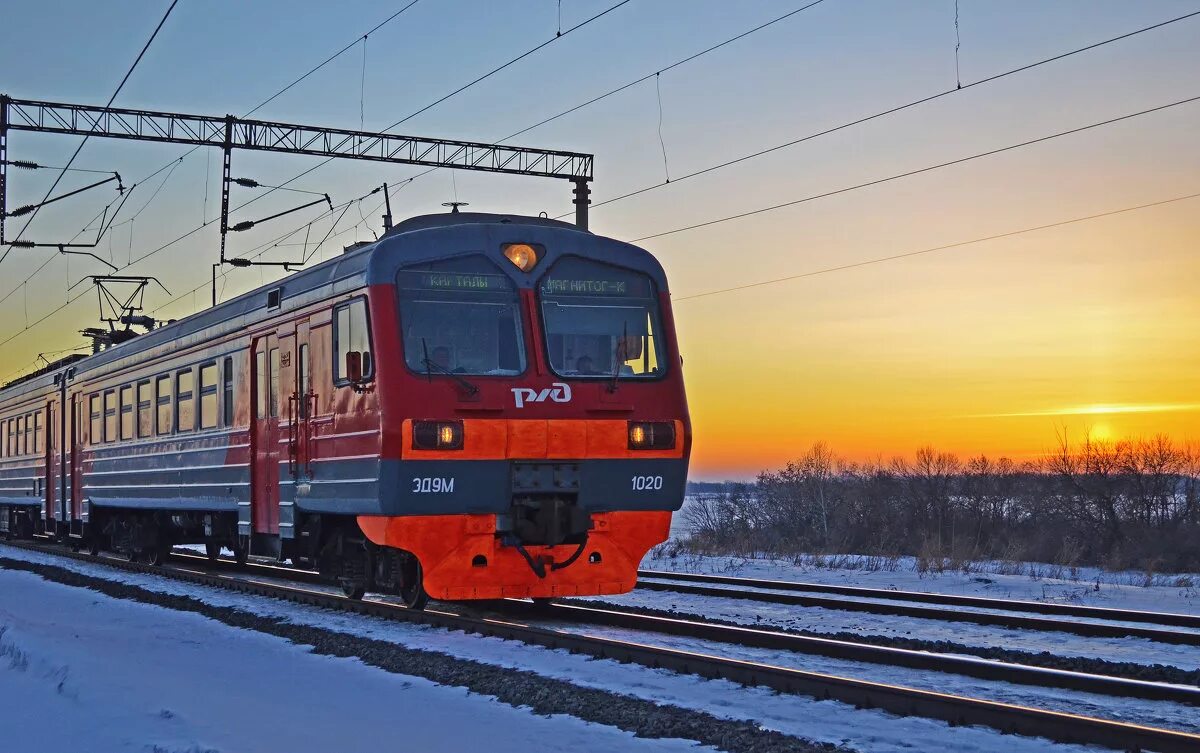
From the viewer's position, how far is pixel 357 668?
9953mm

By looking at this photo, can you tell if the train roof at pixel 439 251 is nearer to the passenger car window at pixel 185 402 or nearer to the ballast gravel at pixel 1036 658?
the passenger car window at pixel 185 402

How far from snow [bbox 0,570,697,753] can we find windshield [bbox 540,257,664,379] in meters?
3.77

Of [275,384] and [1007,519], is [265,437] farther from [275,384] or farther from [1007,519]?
[1007,519]

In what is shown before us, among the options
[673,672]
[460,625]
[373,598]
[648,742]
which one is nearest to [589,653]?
[673,672]

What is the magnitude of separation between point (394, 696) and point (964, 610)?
718cm

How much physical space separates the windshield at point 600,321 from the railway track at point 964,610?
10.8 feet

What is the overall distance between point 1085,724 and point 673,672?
129 inches

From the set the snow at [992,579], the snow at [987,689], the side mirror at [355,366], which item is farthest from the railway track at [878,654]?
the snow at [992,579]

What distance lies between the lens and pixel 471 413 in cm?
1209

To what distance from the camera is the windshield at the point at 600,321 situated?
Result: 1277 centimetres

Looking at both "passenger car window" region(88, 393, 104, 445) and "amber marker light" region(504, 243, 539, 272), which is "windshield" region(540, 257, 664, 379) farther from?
"passenger car window" region(88, 393, 104, 445)

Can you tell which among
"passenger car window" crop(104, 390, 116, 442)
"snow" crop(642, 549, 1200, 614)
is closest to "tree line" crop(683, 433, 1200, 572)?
"snow" crop(642, 549, 1200, 614)

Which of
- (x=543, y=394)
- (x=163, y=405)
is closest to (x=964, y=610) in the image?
(x=543, y=394)

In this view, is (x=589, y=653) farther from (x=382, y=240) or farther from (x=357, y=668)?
(x=382, y=240)
